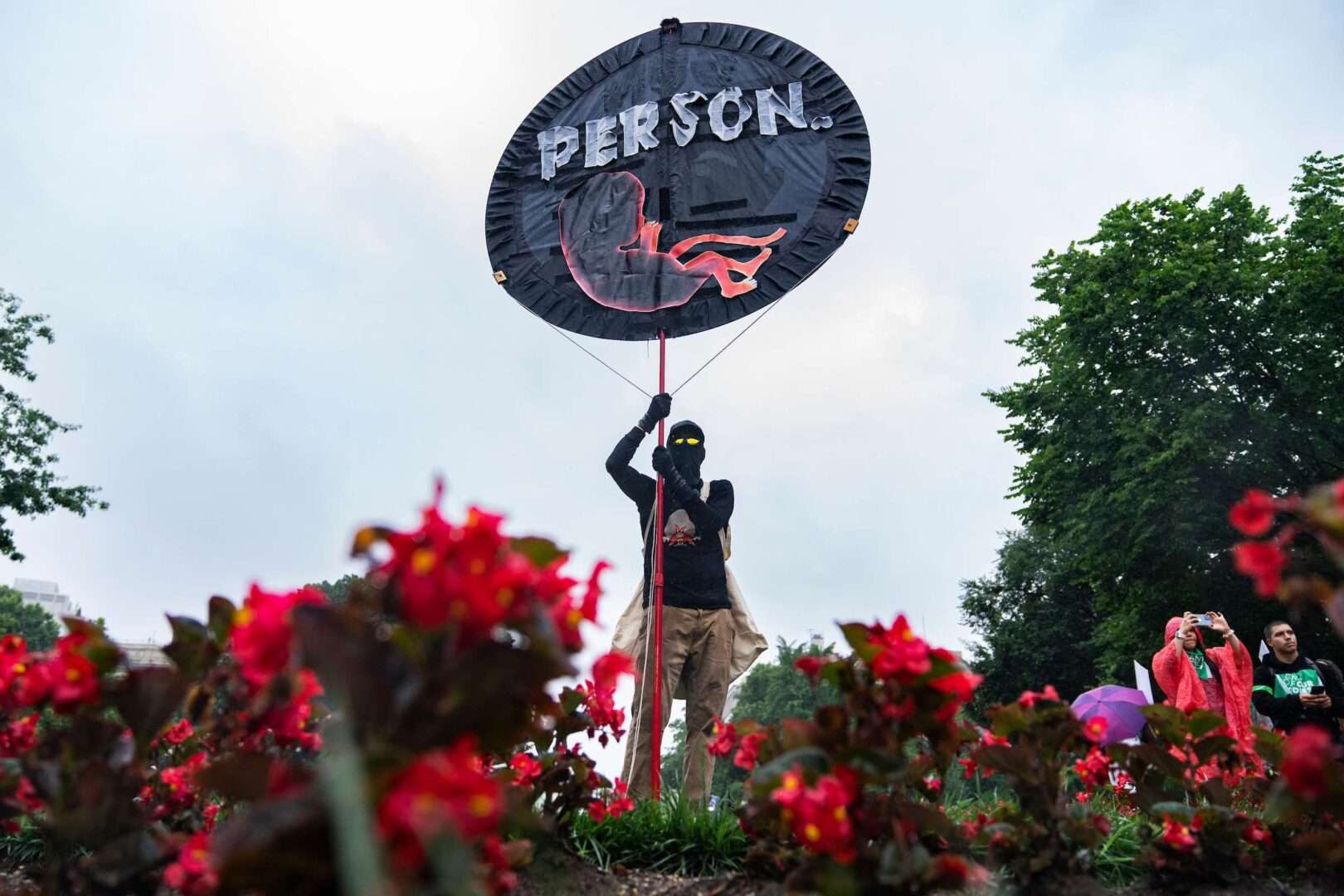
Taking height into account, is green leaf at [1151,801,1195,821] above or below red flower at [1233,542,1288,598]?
below

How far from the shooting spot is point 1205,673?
6.59 metres

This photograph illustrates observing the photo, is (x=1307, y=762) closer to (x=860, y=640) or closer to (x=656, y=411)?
(x=860, y=640)

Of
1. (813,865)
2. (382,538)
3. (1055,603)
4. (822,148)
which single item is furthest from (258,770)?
(1055,603)

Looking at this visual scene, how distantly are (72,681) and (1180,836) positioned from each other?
104 inches

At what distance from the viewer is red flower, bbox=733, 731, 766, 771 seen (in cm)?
234

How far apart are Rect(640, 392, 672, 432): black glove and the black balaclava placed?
8.6 inches

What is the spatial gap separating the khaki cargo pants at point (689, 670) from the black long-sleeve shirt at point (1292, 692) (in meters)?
3.11

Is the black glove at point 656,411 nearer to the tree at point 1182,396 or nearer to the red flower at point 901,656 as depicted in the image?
the red flower at point 901,656

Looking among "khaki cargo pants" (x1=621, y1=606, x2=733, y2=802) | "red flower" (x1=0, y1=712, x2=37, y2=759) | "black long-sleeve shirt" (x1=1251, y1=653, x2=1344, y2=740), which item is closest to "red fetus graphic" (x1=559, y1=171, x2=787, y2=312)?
"khaki cargo pants" (x1=621, y1=606, x2=733, y2=802)

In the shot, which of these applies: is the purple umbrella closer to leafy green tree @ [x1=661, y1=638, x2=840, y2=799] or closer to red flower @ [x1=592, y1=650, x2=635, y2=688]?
red flower @ [x1=592, y1=650, x2=635, y2=688]

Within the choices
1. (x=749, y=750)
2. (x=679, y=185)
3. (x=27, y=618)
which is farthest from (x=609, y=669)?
(x=27, y=618)

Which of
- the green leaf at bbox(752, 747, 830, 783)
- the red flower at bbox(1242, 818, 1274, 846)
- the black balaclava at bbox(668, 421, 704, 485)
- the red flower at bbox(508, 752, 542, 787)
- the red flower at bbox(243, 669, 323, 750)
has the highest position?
the black balaclava at bbox(668, 421, 704, 485)

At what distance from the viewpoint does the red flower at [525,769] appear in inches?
111

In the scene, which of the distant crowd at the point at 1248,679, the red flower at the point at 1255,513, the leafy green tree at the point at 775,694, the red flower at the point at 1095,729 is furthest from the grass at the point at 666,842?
the leafy green tree at the point at 775,694
